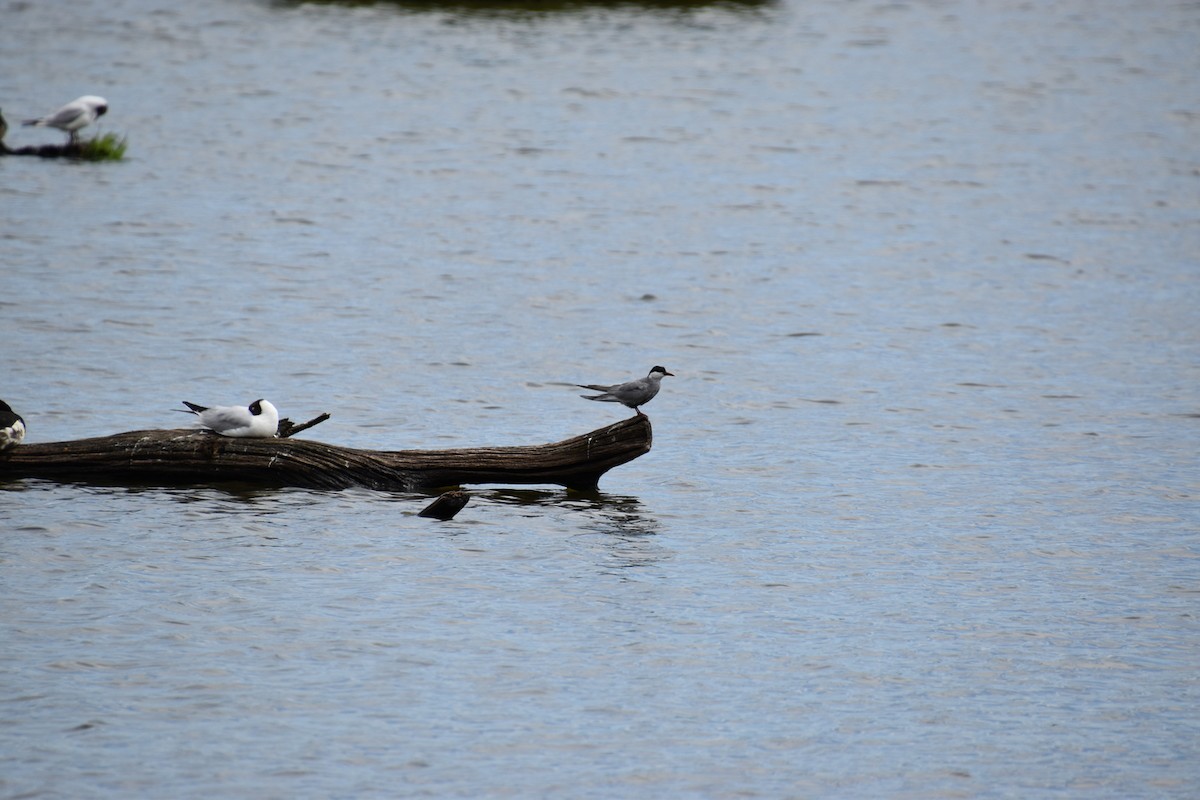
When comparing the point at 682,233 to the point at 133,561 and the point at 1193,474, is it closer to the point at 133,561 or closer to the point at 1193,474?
the point at 1193,474

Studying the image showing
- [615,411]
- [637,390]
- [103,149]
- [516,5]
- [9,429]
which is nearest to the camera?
[9,429]

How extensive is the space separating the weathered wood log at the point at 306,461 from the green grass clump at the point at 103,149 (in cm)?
1998

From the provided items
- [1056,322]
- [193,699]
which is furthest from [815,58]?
[193,699]

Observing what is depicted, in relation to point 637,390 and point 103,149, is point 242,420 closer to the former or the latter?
point 637,390

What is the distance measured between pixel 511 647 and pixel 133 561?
353 centimetres

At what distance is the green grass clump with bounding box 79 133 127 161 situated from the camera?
110 feet

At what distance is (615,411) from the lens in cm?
1947

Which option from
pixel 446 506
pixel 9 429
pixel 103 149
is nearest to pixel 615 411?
pixel 446 506

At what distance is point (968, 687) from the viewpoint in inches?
455

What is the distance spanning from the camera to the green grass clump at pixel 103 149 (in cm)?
3341

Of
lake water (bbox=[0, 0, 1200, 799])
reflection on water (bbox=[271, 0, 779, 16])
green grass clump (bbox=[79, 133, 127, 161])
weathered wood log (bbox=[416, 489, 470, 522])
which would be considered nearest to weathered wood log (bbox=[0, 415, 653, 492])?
lake water (bbox=[0, 0, 1200, 799])

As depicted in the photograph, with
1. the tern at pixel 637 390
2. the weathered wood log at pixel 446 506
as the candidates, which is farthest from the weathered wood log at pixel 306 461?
the tern at pixel 637 390

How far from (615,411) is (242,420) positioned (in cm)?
620

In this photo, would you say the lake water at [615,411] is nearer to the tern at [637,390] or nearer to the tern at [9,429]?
the tern at [9,429]
